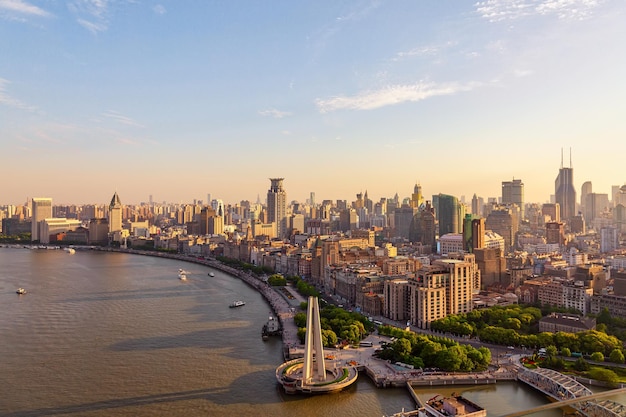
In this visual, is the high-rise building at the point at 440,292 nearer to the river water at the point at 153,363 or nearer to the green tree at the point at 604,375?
the river water at the point at 153,363

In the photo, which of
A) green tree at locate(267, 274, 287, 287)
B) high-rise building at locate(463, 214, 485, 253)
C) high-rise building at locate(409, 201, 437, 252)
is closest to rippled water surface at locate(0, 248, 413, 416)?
green tree at locate(267, 274, 287, 287)

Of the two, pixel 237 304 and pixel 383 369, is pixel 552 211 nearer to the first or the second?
pixel 237 304

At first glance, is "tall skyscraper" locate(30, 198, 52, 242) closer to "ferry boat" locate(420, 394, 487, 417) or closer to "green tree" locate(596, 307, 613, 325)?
"green tree" locate(596, 307, 613, 325)

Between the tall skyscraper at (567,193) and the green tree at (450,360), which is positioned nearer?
the green tree at (450,360)

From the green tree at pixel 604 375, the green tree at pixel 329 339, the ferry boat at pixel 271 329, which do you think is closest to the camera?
the green tree at pixel 604 375

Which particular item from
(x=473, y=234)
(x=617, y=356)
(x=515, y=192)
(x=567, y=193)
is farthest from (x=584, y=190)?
(x=617, y=356)

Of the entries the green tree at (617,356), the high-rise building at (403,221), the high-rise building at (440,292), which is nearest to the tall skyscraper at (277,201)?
the high-rise building at (403,221)

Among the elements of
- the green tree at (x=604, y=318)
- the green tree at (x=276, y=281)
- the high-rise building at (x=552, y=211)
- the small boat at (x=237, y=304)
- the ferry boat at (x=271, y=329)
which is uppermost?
the high-rise building at (x=552, y=211)
